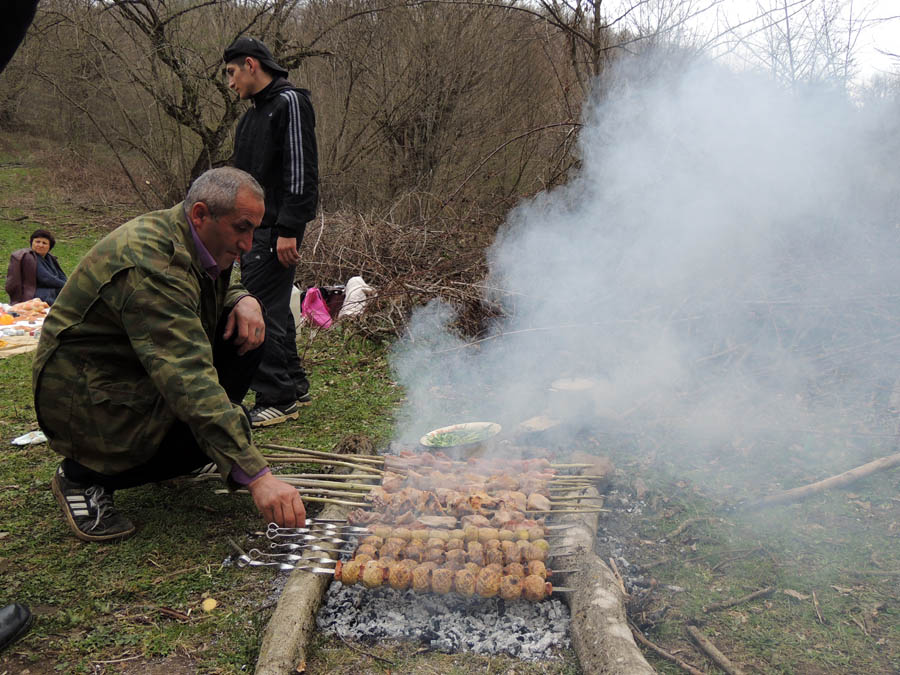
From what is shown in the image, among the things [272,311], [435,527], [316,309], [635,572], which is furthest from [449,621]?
[316,309]

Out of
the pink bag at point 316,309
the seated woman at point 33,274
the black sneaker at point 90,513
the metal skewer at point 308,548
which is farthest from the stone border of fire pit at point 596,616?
the seated woman at point 33,274

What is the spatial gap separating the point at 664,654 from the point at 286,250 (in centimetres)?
321

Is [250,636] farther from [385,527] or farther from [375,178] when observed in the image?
[375,178]

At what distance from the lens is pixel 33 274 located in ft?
28.0

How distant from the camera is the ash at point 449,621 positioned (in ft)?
7.55

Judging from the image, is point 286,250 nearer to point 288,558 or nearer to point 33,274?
point 288,558

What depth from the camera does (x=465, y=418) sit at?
188 inches

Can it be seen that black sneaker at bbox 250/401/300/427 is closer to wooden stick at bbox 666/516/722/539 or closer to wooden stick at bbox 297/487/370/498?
wooden stick at bbox 297/487/370/498

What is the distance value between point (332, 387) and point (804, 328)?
3952 mm

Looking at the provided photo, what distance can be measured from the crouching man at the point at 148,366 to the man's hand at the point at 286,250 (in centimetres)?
121

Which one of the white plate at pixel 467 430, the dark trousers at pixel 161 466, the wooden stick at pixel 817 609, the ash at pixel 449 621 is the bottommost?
the wooden stick at pixel 817 609

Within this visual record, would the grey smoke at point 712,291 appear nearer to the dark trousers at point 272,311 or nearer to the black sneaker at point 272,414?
the black sneaker at point 272,414

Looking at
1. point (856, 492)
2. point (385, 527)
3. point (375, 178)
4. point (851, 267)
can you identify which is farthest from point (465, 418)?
point (375, 178)

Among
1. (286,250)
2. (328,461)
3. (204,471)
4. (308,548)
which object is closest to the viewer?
(308,548)
